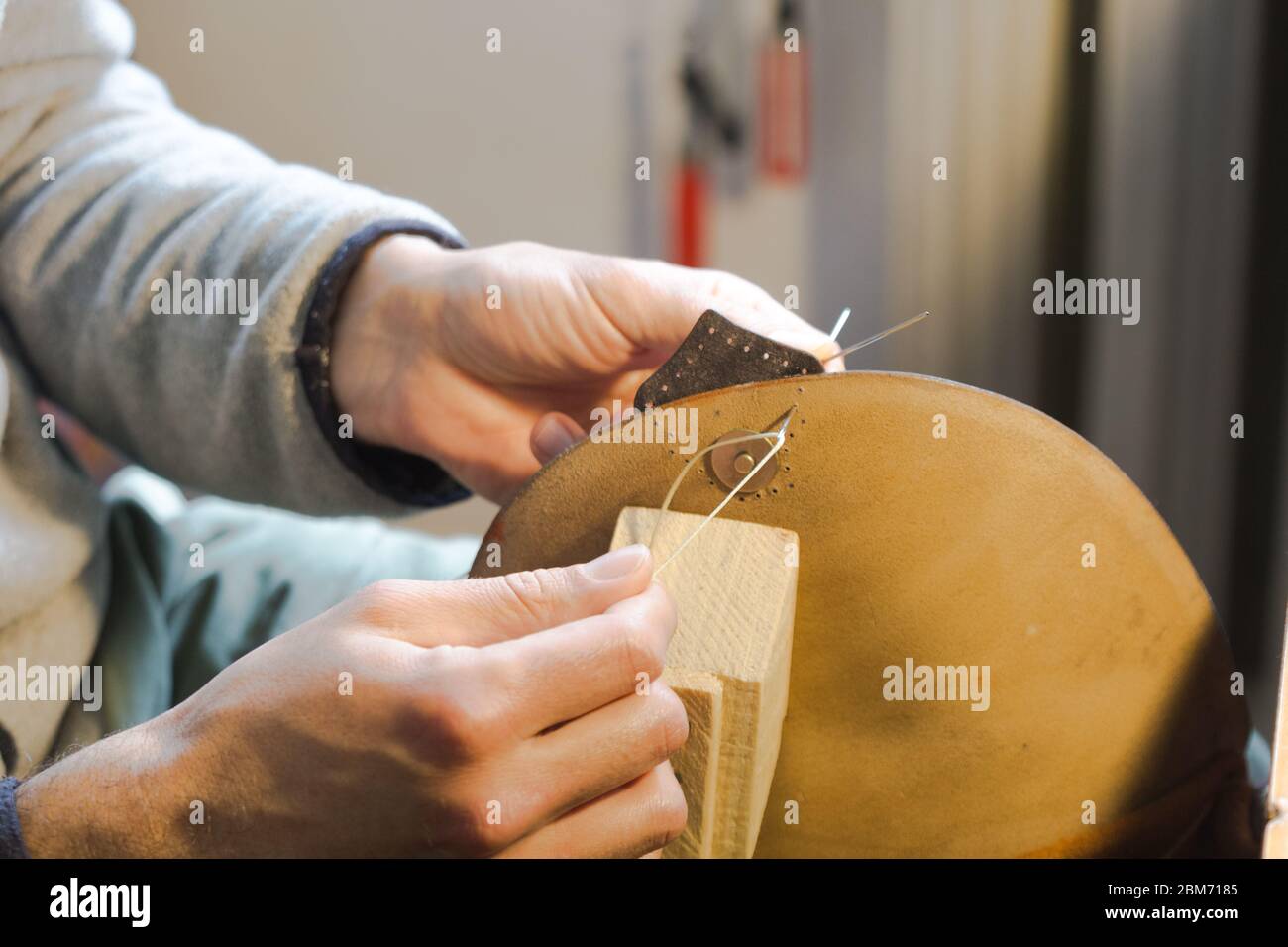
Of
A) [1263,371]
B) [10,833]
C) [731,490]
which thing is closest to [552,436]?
[731,490]

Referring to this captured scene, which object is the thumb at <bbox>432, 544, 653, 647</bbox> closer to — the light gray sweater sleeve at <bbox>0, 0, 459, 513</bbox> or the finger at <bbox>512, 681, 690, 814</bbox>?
the finger at <bbox>512, 681, 690, 814</bbox>

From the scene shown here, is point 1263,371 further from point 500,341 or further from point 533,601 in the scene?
point 533,601

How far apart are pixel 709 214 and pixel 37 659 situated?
1.36 meters

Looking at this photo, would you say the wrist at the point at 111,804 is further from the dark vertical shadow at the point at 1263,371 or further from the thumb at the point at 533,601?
the dark vertical shadow at the point at 1263,371

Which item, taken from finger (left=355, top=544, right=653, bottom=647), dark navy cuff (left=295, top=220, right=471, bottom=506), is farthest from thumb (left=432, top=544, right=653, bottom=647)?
dark navy cuff (left=295, top=220, right=471, bottom=506)

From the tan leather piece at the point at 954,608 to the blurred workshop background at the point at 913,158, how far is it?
39.9 inches

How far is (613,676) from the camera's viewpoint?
42 cm

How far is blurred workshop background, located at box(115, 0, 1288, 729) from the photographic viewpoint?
1.38m

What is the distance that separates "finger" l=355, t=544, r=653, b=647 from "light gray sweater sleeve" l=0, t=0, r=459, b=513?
359 millimetres

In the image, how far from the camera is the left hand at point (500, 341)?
0.68 metres

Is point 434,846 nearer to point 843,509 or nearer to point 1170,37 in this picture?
point 843,509

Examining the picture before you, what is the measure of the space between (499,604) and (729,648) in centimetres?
10

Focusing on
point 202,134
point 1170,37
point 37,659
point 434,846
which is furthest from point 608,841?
point 1170,37

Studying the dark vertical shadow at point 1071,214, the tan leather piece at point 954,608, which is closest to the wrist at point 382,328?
the tan leather piece at point 954,608
